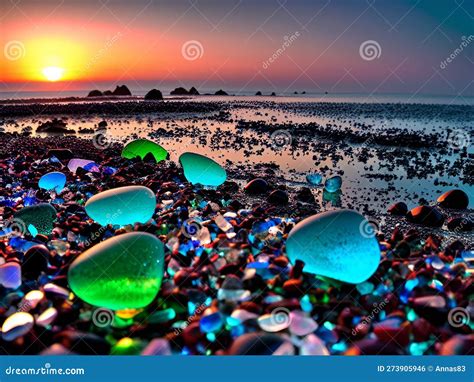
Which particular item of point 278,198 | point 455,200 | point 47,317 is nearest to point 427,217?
point 455,200

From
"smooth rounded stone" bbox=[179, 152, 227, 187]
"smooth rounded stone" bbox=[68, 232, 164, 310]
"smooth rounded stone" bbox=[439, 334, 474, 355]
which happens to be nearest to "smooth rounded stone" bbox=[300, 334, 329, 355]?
"smooth rounded stone" bbox=[439, 334, 474, 355]

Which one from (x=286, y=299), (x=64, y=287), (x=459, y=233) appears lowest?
(x=459, y=233)

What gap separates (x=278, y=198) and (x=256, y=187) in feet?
1.47

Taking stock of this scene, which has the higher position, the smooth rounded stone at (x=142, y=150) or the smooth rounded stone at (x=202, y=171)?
the smooth rounded stone at (x=142, y=150)

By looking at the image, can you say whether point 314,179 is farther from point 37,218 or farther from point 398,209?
point 37,218

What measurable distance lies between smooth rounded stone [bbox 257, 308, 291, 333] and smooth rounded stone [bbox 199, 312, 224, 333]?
0.72ft

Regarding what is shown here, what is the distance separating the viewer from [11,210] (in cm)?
408

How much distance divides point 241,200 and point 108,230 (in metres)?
1.62

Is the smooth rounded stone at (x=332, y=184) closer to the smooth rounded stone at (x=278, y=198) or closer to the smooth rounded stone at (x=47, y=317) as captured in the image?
the smooth rounded stone at (x=278, y=198)

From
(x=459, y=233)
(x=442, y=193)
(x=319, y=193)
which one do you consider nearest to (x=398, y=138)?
(x=442, y=193)

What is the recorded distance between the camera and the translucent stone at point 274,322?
7.27 ft

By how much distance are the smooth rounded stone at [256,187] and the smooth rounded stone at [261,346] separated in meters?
2.77

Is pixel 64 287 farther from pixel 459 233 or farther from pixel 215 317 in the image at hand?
pixel 459 233

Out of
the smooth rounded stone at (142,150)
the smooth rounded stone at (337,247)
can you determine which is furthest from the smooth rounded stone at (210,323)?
the smooth rounded stone at (142,150)
